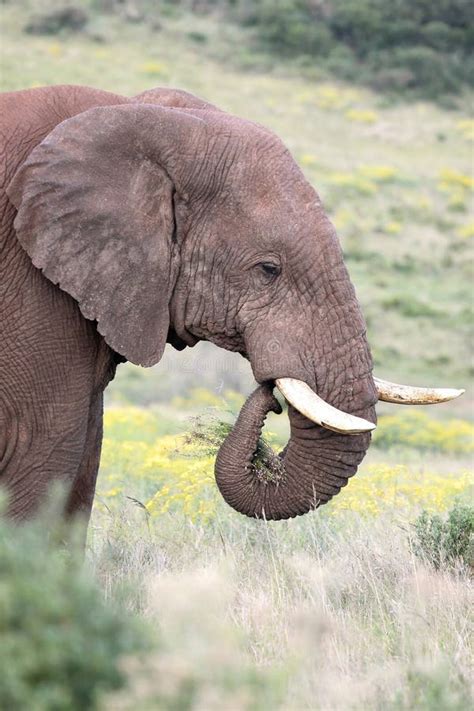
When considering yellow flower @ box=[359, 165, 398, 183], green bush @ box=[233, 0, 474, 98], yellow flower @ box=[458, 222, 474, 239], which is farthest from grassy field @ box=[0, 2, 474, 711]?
green bush @ box=[233, 0, 474, 98]

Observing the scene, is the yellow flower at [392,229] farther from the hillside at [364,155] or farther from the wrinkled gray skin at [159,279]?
the wrinkled gray skin at [159,279]

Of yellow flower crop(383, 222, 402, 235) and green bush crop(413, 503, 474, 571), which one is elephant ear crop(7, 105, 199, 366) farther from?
yellow flower crop(383, 222, 402, 235)

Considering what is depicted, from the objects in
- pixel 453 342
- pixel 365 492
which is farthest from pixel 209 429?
pixel 453 342

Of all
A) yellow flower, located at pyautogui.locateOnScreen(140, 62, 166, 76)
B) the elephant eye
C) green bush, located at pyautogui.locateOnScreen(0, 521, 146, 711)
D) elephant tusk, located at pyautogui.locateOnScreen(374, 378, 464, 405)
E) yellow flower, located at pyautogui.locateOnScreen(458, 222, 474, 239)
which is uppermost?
green bush, located at pyautogui.locateOnScreen(0, 521, 146, 711)

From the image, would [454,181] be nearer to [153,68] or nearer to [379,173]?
[379,173]

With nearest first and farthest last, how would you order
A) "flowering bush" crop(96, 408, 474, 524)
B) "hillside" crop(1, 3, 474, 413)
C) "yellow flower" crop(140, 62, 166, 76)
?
"flowering bush" crop(96, 408, 474, 524) < "hillside" crop(1, 3, 474, 413) < "yellow flower" crop(140, 62, 166, 76)

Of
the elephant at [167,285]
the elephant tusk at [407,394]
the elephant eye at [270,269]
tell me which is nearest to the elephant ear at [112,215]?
the elephant at [167,285]

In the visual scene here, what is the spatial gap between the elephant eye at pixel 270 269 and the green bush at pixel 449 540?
6.39ft

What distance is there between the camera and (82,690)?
3510 millimetres

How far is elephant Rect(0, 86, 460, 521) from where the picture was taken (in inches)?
221

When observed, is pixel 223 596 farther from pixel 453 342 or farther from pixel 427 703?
pixel 453 342

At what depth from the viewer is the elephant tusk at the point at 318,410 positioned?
5.54m

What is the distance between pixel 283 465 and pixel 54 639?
268 cm

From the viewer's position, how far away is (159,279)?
5828mm
